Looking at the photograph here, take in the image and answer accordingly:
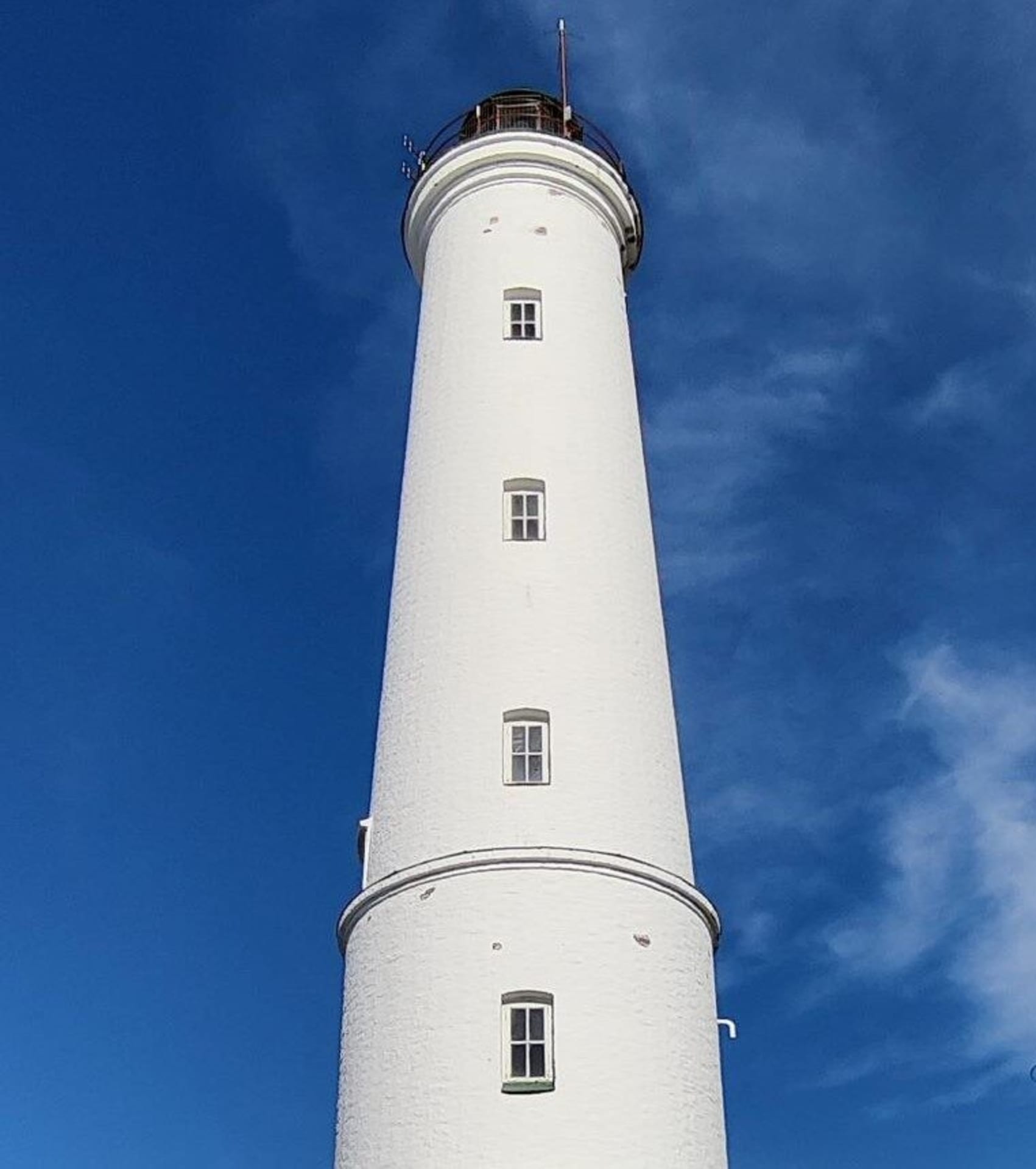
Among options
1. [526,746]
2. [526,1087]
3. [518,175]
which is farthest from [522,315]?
[526,1087]

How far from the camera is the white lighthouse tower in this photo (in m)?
17.3

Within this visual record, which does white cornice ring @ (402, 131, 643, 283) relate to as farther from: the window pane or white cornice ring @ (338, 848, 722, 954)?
the window pane

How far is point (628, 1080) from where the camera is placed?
17.2 m

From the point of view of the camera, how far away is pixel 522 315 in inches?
969

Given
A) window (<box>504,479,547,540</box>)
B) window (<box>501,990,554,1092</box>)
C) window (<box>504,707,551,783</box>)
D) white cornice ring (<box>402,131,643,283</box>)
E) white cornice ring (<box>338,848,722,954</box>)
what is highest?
white cornice ring (<box>402,131,643,283</box>)

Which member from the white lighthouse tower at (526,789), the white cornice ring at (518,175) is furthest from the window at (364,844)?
the white cornice ring at (518,175)

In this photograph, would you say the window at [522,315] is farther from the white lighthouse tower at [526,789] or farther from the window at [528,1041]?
the window at [528,1041]

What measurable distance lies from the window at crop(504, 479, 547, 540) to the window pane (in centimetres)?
704

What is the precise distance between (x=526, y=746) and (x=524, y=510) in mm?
4056

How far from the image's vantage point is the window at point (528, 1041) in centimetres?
1705

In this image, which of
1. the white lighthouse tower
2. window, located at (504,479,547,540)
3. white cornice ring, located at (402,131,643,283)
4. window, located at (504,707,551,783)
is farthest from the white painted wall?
white cornice ring, located at (402,131,643,283)

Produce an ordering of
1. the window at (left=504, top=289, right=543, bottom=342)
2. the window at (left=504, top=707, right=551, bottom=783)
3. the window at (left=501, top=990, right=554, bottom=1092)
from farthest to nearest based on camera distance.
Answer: the window at (left=504, top=289, right=543, bottom=342)
the window at (left=504, top=707, right=551, bottom=783)
the window at (left=501, top=990, right=554, bottom=1092)

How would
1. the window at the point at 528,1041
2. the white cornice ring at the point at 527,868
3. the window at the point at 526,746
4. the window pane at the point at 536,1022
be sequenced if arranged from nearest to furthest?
the window at the point at 528,1041, the window pane at the point at 536,1022, the white cornice ring at the point at 527,868, the window at the point at 526,746

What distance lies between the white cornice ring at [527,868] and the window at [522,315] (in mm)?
9264
